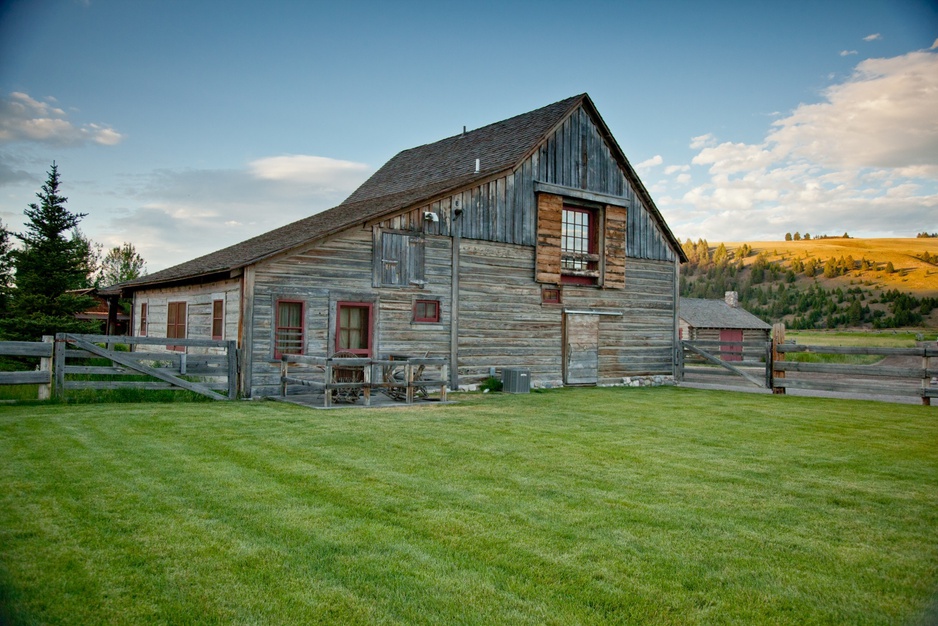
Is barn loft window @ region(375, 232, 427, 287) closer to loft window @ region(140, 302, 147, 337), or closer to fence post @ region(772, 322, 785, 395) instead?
fence post @ region(772, 322, 785, 395)

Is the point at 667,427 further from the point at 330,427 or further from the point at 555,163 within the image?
the point at 555,163

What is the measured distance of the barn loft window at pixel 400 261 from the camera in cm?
1741

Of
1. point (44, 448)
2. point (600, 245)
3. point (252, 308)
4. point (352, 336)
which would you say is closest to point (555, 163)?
point (600, 245)

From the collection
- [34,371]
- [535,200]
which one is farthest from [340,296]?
[535,200]

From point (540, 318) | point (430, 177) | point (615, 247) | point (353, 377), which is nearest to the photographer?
point (353, 377)

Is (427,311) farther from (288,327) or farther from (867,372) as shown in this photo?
(867,372)

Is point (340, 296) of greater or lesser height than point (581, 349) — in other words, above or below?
above

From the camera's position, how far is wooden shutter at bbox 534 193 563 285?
20.4m

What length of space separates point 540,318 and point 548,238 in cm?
250

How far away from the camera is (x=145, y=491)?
6359 millimetres

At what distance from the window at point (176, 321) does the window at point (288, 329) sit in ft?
18.7

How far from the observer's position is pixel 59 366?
13133 millimetres

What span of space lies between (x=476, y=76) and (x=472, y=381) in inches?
353

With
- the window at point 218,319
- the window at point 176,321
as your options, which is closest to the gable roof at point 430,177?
the window at point 218,319
